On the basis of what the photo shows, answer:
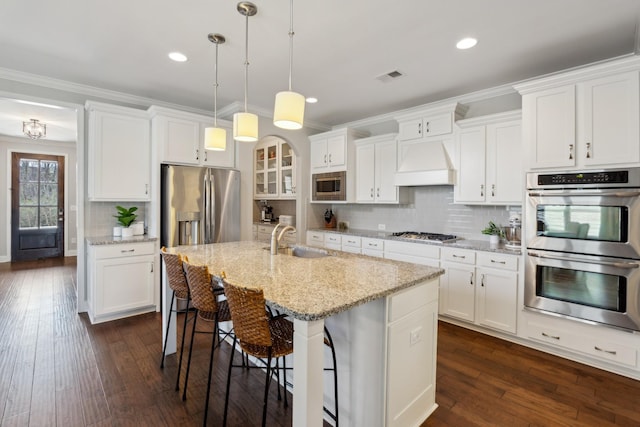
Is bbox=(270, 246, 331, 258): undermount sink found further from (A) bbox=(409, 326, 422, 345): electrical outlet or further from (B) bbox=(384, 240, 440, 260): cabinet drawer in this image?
(B) bbox=(384, 240, 440, 260): cabinet drawer

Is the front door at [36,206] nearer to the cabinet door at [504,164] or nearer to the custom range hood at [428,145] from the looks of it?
the custom range hood at [428,145]

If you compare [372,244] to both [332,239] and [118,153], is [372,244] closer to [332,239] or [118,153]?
[332,239]

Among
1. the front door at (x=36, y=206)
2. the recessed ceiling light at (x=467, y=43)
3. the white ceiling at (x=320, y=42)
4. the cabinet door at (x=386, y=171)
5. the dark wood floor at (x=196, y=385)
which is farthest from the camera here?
the front door at (x=36, y=206)

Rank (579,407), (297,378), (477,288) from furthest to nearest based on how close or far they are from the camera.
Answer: (477,288)
(579,407)
(297,378)

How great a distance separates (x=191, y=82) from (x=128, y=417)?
315 centimetres

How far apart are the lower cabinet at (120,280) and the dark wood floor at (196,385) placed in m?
0.23

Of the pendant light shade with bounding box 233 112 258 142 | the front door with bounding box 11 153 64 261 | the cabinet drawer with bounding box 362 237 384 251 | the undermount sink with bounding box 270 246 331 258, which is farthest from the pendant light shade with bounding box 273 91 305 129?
the front door with bounding box 11 153 64 261

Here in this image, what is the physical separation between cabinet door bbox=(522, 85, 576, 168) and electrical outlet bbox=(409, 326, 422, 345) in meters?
1.97

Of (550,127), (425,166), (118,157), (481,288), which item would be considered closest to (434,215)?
(425,166)

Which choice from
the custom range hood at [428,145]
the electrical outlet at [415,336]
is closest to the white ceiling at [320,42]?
the custom range hood at [428,145]

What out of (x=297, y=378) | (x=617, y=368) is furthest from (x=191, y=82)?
(x=617, y=368)

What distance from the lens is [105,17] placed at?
2.32m

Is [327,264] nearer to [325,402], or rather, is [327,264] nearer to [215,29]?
[325,402]

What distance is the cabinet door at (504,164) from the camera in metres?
3.21
